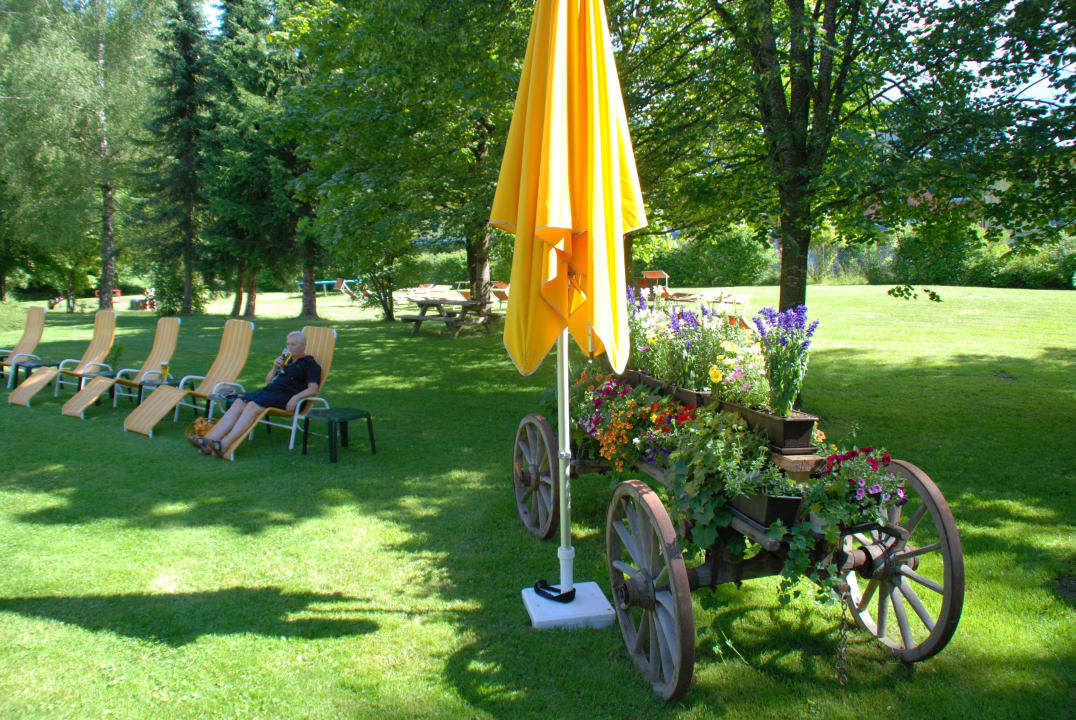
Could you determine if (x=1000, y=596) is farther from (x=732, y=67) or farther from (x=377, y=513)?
(x=732, y=67)

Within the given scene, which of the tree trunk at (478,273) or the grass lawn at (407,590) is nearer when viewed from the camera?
the grass lawn at (407,590)

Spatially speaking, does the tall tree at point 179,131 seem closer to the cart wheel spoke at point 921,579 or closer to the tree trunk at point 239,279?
the tree trunk at point 239,279

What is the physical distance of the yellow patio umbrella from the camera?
295cm

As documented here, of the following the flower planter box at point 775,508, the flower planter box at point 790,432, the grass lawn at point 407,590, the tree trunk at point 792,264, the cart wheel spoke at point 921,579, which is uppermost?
the tree trunk at point 792,264

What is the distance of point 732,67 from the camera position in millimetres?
7406

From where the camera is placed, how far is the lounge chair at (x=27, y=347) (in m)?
10.3

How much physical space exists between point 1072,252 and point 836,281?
8.35 metres

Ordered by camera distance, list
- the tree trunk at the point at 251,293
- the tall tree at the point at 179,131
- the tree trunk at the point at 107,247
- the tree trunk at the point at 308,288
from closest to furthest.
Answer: the tree trunk at the point at 308,288
the tall tree at the point at 179,131
the tree trunk at the point at 251,293
the tree trunk at the point at 107,247

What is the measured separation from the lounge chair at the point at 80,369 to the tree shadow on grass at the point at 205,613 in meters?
6.38

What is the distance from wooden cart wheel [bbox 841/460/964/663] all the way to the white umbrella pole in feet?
4.37

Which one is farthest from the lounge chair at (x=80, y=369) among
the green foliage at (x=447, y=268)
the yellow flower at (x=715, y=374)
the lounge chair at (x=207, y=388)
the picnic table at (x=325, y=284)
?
the picnic table at (x=325, y=284)

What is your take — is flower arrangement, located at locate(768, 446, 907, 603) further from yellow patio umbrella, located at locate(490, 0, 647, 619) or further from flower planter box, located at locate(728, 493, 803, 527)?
yellow patio umbrella, located at locate(490, 0, 647, 619)

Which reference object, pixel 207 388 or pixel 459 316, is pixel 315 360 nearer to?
pixel 207 388

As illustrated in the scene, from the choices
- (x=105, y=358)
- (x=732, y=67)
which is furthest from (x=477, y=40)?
(x=105, y=358)
